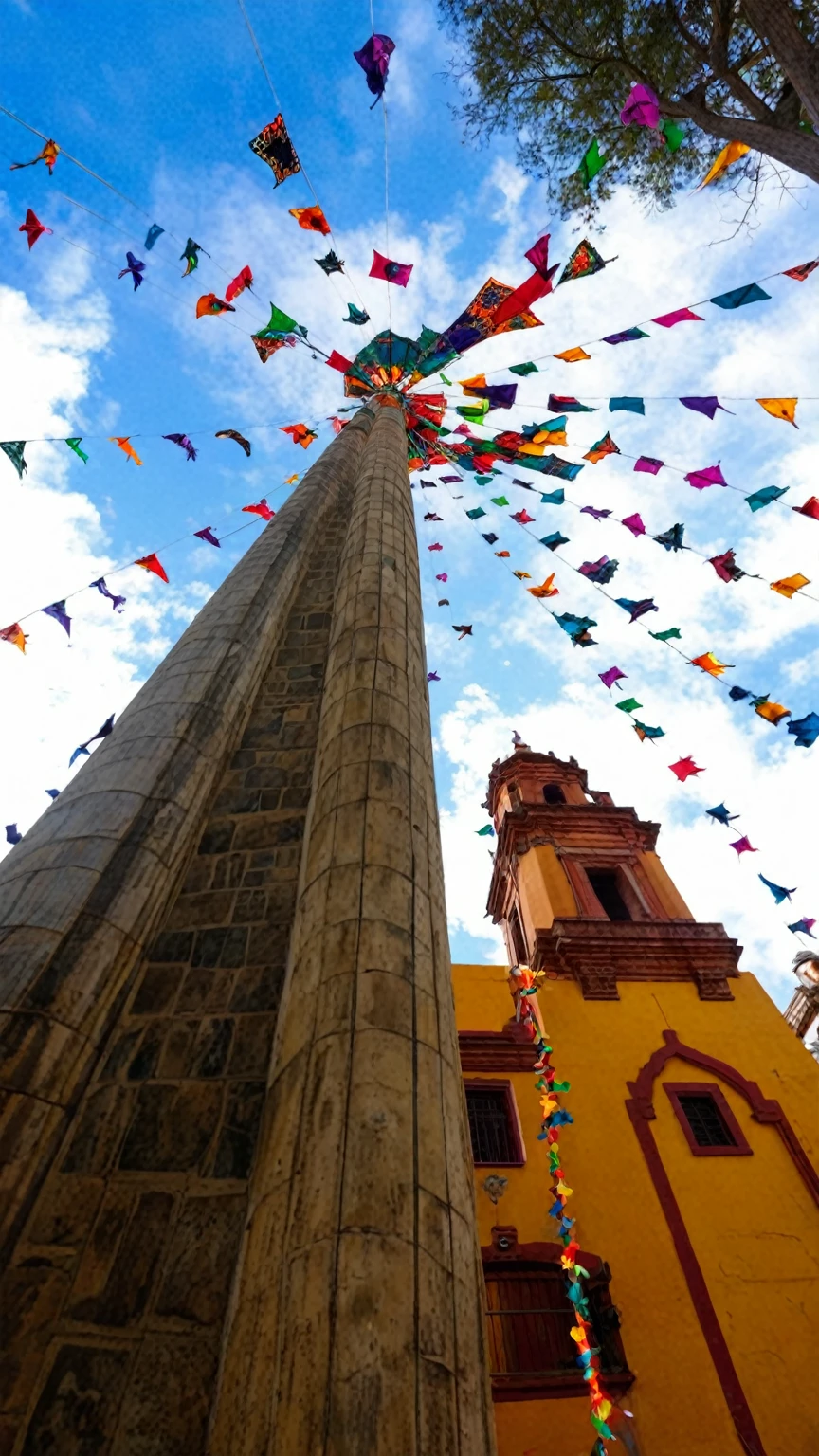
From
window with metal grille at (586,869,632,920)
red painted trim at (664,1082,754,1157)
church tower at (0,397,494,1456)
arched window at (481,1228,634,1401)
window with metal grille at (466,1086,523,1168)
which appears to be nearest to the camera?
church tower at (0,397,494,1456)

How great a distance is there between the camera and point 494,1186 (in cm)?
1012

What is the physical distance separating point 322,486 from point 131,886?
6774 mm

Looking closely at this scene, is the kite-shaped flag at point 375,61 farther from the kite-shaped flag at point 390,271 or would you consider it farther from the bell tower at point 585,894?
the bell tower at point 585,894

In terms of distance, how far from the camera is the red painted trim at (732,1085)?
10.7m

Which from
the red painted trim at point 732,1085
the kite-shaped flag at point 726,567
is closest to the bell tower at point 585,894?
the red painted trim at point 732,1085

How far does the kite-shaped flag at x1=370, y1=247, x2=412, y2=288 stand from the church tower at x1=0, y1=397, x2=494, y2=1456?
22.9 ft

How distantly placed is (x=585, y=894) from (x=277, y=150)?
1376 centimetres

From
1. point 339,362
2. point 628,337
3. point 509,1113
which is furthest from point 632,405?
point 509,1113

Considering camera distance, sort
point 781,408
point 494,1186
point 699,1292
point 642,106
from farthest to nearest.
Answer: point 494,1186 → point 699,1292 → point 781,408 → point 642,106

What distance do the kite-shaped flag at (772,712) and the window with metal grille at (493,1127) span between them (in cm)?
684

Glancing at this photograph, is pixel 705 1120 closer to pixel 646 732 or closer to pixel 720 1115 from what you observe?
pixel 720 1115

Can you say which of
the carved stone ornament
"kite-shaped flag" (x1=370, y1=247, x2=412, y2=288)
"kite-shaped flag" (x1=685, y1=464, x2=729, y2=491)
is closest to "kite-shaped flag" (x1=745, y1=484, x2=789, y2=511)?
"kite-shaped flag" (x1=685, y1=464, x2=729, y2=491)

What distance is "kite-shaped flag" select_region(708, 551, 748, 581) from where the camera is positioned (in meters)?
8.48

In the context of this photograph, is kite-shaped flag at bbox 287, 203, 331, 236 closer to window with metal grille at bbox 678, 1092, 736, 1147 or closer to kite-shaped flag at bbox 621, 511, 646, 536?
A: kite-shaped flag at bbox 621, 511, 646, 536
